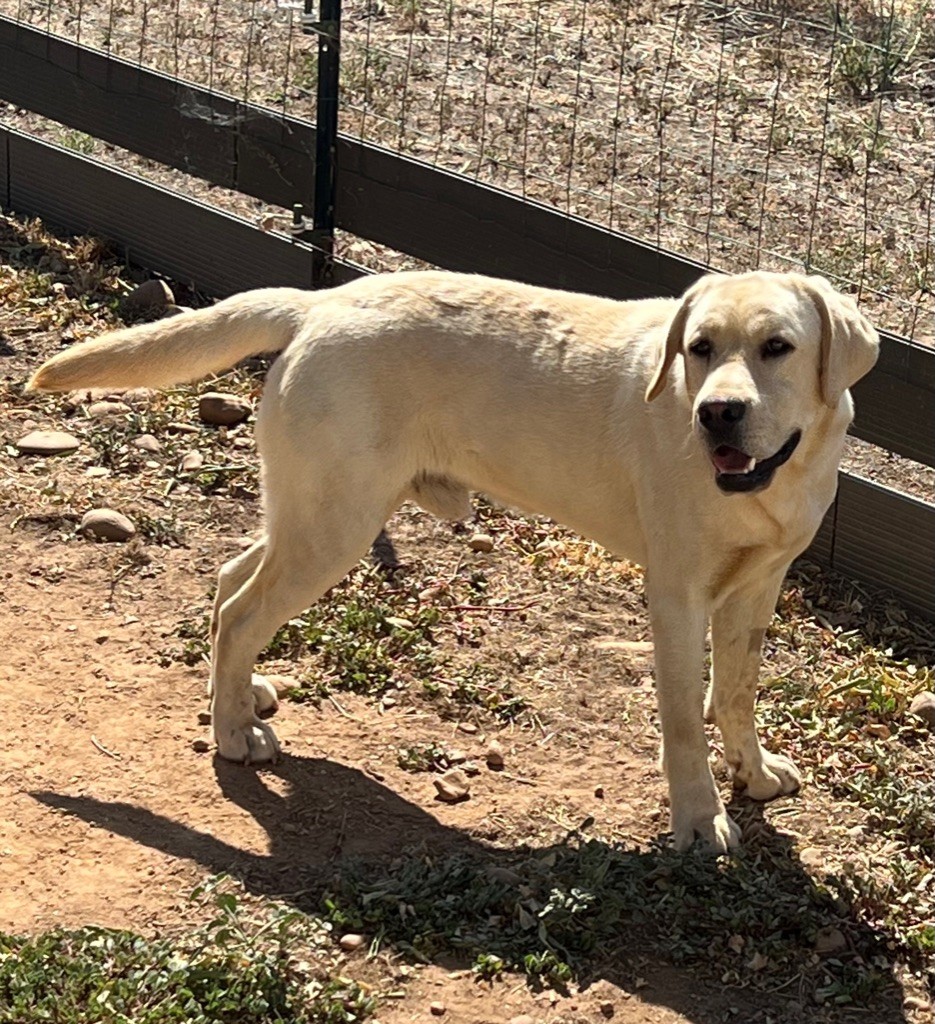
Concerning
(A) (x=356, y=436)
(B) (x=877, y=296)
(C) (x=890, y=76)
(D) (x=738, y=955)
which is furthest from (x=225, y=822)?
(C) (x=890, y=76)

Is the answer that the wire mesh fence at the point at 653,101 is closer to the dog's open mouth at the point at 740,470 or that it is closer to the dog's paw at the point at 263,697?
the dog's open mouth at the point at 740,470

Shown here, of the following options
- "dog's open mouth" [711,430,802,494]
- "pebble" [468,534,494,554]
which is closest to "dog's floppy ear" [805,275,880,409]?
"dog's open mouth" [711,430,802,494]

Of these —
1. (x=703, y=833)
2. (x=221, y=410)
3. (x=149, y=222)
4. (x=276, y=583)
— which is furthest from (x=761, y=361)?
(x=149, y=222)

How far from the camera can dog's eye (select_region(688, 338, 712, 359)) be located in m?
4.07

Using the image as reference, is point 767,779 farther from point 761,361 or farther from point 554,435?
point 761,361

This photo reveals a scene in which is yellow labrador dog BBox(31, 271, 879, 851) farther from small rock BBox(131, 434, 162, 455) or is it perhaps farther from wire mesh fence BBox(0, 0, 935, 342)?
wire mesh fence BBox(0, 0, 935, 342)

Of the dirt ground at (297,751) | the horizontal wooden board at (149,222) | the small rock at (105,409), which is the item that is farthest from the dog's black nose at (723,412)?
the horizontal wooden board at (149,222)

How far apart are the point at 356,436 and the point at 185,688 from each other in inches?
44.5

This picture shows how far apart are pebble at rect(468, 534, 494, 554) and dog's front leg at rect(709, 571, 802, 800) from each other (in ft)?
4.64

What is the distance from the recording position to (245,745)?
4723 millimetres

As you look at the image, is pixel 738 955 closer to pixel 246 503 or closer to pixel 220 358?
pixel 220 358

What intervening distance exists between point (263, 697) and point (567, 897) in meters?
1.29

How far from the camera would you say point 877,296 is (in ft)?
22.4

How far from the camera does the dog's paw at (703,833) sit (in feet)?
14.3
